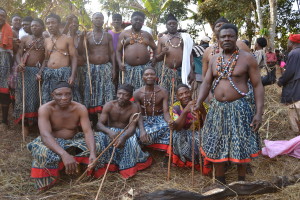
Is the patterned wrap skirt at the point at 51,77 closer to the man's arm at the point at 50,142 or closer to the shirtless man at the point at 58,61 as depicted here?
the shirtless man at the point at 58,61

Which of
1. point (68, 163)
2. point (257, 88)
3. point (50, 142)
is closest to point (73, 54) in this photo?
point (50, 142)

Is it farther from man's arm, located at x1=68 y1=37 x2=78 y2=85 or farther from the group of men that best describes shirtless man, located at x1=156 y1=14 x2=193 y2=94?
man's arm, located at x1=68 y1=37 x2=78 y2=85

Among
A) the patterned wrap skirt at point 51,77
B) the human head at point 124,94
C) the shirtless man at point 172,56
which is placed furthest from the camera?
the shirtless man at point 172,56

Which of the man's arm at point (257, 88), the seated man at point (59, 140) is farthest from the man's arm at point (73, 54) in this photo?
the man's arm at point (257, 88)

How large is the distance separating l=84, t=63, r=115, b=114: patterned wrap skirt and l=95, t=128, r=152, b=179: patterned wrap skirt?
51.9 inches

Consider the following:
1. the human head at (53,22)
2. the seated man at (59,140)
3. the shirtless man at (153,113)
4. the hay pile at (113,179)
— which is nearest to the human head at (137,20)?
the shirtless man at (153,113)

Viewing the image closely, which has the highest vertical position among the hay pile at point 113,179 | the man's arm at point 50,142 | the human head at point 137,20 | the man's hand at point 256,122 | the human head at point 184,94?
the human head at point 137,20

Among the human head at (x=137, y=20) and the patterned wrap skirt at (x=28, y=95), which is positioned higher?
the human head at (x=137, y=20)

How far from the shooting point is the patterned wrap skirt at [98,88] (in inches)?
198

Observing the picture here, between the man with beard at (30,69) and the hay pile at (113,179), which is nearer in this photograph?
the hay pile at (113,179)

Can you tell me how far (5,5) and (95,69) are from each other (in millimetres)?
5728

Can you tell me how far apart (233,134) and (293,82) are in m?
2.66

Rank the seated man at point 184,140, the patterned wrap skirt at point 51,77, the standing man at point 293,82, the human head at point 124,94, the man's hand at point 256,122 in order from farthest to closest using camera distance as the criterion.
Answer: the standing man at point 293,82 < the patterned wrap skirt at point 51,77 < the human head at point 124,94 < the seated man at point 184,140 < the man's hand at point 256,122

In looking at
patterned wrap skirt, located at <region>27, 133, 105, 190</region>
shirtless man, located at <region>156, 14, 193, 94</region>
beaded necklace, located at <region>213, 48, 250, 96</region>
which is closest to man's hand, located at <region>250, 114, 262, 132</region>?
beaded necklace, located at <region>213, 48, 250, 96</region>
